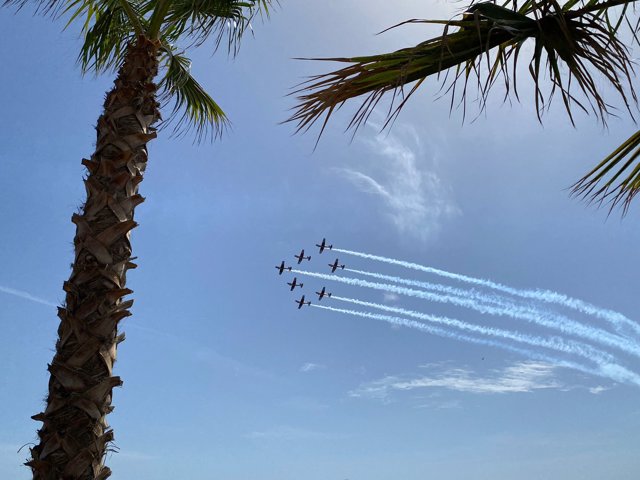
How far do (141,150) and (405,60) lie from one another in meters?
2.87

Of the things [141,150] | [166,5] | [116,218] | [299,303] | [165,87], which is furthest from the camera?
[299,303]

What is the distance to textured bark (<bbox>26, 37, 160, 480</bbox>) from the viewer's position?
14.2 feet

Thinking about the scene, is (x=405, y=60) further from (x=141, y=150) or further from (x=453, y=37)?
(x=141, y=150)

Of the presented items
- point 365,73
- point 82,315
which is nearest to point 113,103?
point 82,315

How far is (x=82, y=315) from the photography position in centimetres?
461

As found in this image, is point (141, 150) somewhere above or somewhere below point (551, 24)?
below

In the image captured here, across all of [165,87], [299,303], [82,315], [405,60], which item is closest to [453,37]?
[405,60]

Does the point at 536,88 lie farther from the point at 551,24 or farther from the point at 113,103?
the point at 113,103

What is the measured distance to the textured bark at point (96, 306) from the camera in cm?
432

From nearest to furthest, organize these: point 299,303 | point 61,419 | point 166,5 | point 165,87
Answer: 1. point 61,419
2. point 166,5
3. point 165,87
4. point 299,303

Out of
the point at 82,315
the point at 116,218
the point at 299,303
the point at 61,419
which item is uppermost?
the point at 299,303

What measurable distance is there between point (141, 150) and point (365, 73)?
263 centimetres

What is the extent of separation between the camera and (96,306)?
4.65m

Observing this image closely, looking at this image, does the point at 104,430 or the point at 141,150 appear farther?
the point at 141,150
